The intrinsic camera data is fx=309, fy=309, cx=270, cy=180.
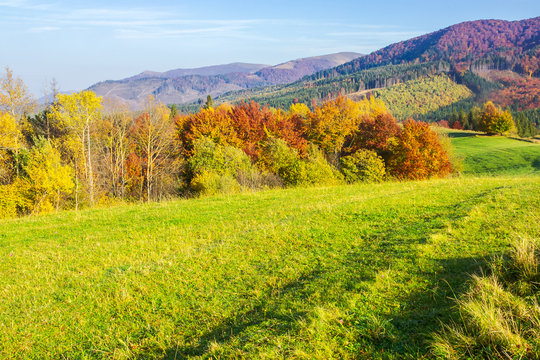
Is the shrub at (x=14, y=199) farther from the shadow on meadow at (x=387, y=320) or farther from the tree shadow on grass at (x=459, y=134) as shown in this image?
the tree shadow on grass at (x=459, y=134)

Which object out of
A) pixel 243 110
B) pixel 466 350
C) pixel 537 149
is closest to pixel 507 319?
pixel 466 350

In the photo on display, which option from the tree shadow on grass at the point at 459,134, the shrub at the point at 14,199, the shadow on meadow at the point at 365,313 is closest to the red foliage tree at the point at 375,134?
the shrub at the point at 14,199

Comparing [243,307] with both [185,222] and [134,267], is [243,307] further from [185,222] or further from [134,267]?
Answer: [185,222]

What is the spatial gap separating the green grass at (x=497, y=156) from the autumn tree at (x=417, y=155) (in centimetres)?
1608

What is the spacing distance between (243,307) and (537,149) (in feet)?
305

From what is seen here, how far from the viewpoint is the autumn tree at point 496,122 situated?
96.2m

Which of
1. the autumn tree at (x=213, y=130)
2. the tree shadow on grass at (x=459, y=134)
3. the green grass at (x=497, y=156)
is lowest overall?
the green grass at (x=497, y=156)

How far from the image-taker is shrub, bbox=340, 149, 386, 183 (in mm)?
43312

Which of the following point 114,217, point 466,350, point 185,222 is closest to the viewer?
point 466,350

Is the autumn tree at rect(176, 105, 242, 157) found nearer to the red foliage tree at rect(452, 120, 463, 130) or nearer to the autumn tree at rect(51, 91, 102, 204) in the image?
the autumn tree at rect(51, 91, 102, 204)

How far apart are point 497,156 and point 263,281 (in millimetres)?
82556

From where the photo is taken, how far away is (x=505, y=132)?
98500mm

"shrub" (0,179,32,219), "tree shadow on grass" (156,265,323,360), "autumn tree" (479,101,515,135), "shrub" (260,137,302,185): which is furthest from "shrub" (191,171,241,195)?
"autumn tree" (479,101,515,135)

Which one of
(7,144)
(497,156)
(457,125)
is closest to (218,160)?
(7,144)
